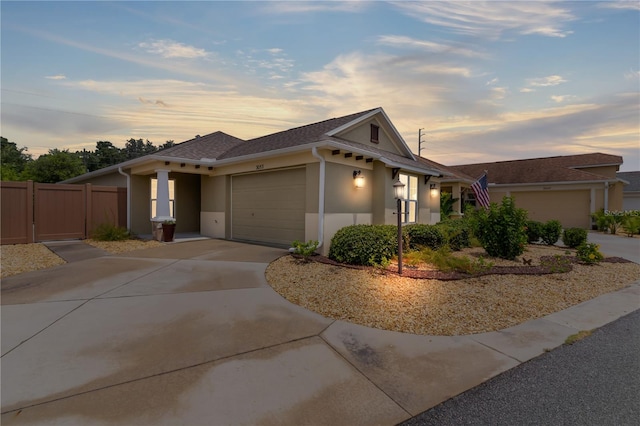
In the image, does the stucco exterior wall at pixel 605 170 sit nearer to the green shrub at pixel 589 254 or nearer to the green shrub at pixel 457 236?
Result: the green shrub at pixel 457 236

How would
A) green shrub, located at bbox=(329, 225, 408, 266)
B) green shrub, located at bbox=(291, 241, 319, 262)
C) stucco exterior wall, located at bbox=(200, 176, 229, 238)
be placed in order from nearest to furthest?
green shrub, located at bbox=(329, 225, 408, 266), green shrub, located at bbox=(291, 241, 319, 262), stucco exterior wall, located at bbox=(200, 176, 229, 238)

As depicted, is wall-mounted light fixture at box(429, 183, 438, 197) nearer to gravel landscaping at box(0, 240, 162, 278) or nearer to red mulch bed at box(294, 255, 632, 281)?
red mulch bed at box(294, 255, 632, 281)

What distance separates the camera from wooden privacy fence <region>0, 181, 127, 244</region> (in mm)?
9430

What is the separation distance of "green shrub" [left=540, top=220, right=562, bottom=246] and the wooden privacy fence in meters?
17.3

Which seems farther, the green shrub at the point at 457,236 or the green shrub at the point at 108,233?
the green shrub at the point at 108,233

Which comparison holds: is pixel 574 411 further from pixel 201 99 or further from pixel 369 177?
pixel 201 99

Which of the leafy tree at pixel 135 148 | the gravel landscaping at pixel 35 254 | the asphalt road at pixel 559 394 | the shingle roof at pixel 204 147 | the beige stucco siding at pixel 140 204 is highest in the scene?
the leafy tree at pixel 135 148

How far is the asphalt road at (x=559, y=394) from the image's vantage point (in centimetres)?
220

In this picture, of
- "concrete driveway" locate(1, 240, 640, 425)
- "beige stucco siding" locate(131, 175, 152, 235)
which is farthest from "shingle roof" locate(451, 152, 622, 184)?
"beige stucco siding" locate(131, 175, 152, 235)

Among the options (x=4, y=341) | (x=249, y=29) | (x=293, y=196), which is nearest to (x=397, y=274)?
(x=293, y=196)

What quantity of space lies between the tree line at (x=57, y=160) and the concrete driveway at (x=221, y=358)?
3441 centimetres

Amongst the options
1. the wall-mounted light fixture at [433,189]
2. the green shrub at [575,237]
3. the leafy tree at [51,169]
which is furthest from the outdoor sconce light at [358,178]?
the leafy tree at [51,169]

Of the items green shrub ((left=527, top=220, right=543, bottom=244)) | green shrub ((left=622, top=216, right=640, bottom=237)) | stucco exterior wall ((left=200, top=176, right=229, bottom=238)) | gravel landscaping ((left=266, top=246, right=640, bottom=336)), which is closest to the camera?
gravel landscaping ((left=266, top=246, right=640, bottom=336))

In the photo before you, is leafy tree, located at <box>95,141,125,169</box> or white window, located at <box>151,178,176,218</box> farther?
leafy tree, located at <box>95,141,125,169</box>
